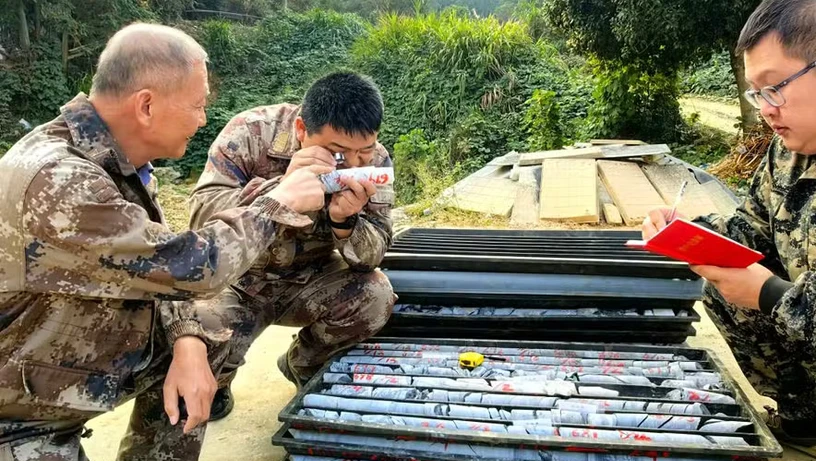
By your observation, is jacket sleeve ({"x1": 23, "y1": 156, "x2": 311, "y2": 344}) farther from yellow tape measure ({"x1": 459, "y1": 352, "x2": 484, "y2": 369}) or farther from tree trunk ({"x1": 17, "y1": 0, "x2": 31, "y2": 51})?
tree trunk ({"x1": 17, "y1": 0, "x2": 31, "y2": 51})

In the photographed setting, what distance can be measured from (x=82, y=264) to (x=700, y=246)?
68.8 inches

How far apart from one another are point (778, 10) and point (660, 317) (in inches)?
49.0

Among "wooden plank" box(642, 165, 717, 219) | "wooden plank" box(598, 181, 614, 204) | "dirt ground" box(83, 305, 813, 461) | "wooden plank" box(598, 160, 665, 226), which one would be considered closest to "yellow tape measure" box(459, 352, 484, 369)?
"dirt ground" box(83, 305, 813, 461)

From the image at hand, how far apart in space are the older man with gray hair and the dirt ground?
16.3 inches

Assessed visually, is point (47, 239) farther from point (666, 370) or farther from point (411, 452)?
point (666, 370)

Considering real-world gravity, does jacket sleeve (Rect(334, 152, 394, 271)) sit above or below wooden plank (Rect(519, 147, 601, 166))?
above

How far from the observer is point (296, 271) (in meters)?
Result: 2.64

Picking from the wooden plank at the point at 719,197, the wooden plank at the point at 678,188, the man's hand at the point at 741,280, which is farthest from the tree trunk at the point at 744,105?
the man's hand at the point at 741,280

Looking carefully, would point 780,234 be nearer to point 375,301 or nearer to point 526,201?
point 375,301

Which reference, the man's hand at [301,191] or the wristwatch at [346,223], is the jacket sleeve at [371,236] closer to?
the wristwatch at [346,223]

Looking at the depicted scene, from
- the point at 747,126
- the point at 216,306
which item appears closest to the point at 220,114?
the point at 747,126

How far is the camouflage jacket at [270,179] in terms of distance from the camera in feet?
8.07

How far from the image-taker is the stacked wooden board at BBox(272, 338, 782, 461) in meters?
1.75

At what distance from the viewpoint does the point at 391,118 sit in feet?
46.4
